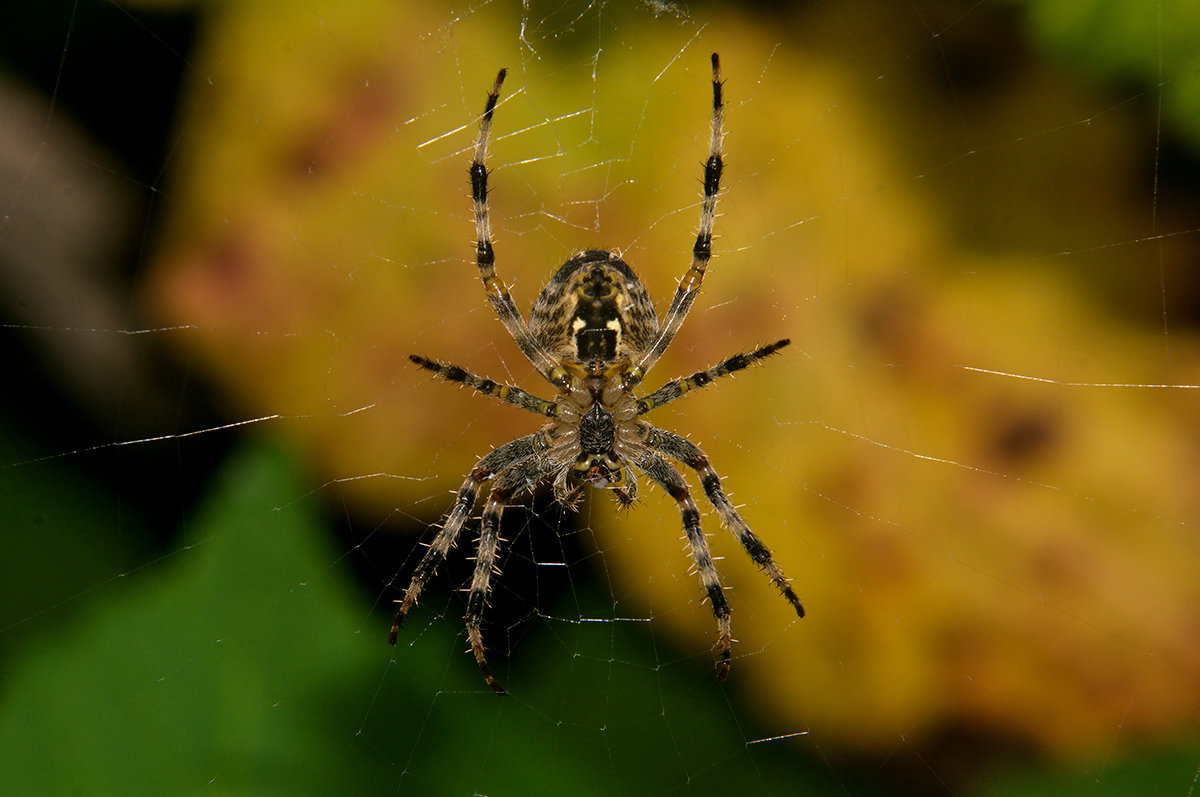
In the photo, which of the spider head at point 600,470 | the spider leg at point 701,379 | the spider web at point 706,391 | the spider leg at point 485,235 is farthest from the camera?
the spider head at point 600,470

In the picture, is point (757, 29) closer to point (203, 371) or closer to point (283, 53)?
point (283, 53)

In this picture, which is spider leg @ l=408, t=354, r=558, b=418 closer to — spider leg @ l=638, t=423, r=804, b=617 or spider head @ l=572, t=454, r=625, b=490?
spider head @ l=572, t=454, r=625, b=490

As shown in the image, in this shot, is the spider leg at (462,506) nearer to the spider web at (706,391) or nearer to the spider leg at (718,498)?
the spider web at (706,391)

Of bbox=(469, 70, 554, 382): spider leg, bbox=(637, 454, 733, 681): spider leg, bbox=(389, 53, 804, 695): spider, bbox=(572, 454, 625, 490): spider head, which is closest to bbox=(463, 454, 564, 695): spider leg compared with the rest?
bbox=(389, 53, 804, 695): spider

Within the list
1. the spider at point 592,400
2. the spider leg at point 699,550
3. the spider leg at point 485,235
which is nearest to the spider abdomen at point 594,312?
the spider at point 592,400

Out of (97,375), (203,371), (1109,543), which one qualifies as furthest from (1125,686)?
(97,375)

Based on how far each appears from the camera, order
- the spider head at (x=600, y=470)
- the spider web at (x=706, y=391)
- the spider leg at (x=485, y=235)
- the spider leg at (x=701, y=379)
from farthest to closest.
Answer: the spider head at (x=600, y=470)
the spider leg at (x=485, y=235)
the spider leg at (x=701, y=379)
the spider web at (x=706, y=391)

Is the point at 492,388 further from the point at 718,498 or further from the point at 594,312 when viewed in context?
the point at 718,498

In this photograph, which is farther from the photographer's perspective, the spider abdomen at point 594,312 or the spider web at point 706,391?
the spider abdomen at point 594,312
